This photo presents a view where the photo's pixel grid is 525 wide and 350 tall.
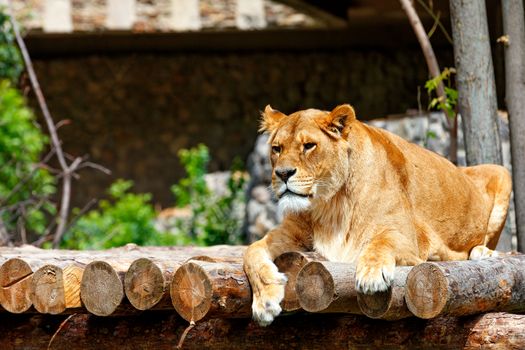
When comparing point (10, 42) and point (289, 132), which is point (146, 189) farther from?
point (289, 132)

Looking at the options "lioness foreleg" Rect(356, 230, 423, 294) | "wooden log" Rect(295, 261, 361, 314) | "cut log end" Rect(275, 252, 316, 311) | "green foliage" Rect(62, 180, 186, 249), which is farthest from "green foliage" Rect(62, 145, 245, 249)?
"wooden log" Rect(295, 261, 361, 314)

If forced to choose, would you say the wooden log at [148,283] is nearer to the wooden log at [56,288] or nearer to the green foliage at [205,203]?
the wooden log at [56,288]

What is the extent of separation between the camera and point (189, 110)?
1345 cm

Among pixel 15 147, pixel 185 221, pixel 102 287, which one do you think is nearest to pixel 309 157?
pixel 102 287

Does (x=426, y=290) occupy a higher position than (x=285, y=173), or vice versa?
(x=285, y=173)

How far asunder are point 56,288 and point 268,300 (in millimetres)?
931

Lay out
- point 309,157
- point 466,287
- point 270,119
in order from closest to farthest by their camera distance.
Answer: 1. point 466,287
2. point 309,157
3. point 270,119

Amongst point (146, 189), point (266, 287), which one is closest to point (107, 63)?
point (146, 189)

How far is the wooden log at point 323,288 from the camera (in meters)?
4.02

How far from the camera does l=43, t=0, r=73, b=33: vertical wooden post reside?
36.1ft

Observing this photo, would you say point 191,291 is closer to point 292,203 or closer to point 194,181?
point 292,203

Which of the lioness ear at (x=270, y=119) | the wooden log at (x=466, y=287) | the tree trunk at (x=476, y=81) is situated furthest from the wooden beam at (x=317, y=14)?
the wooden log at (x=466, y=287)

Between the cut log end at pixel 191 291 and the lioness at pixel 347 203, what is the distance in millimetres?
192

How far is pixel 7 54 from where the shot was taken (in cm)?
1066
